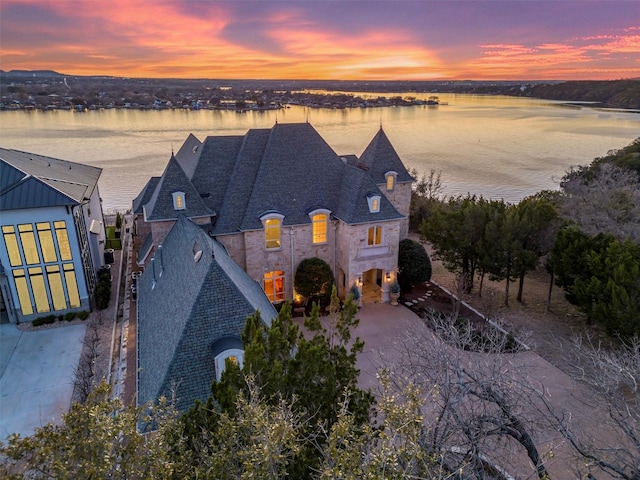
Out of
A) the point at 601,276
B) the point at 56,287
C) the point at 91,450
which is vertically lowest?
the point at 56,287

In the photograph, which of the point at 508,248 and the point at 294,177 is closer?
the point at 508,248

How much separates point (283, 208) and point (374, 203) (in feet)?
16.8

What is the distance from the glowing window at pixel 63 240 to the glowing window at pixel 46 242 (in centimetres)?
28

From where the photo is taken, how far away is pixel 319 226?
24.1 metres

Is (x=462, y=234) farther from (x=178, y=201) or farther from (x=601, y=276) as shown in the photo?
(x=178, y=201)

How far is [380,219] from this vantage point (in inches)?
914

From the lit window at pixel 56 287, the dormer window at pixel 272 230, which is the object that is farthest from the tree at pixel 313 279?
the lit window at pixel 56 287

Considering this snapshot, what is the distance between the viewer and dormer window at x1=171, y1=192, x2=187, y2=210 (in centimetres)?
2189

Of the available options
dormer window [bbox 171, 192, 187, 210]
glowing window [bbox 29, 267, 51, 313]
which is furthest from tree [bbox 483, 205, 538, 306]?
glowing window [bbox 29, 267, 51, 313]

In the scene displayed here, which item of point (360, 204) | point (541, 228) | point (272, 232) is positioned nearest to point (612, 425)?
point (360, 204)

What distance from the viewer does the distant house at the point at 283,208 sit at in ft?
74.7

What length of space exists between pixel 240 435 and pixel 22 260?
19701mm

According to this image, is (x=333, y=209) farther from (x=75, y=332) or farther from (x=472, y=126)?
(x=472, y=126)

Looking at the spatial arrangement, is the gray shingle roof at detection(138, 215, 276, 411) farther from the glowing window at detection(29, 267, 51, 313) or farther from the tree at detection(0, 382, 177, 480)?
the glowing window at detection(29, 267, 51, 313)
